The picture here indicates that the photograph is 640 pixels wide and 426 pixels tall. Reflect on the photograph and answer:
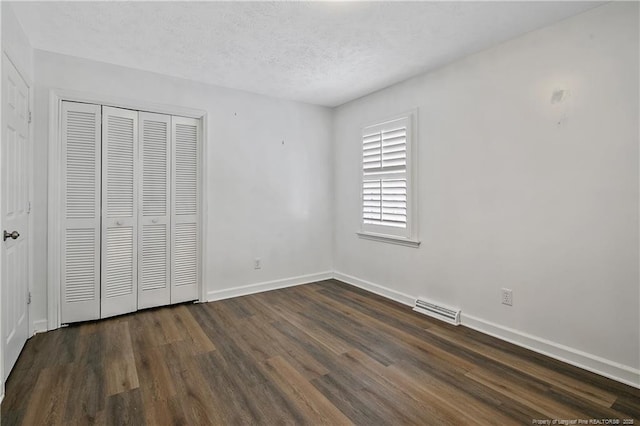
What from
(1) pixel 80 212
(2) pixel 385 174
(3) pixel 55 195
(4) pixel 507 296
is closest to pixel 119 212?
(1) pixel 80 212

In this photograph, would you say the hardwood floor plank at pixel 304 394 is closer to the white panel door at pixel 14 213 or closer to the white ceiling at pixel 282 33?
the white panel door at pixel 14 213

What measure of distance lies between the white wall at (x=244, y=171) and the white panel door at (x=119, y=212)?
0.34 m

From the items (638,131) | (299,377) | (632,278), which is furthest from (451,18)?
(299,377)

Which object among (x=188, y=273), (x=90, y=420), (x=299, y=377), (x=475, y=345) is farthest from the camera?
(x=188, y=273)

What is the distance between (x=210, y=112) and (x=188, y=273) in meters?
1.83

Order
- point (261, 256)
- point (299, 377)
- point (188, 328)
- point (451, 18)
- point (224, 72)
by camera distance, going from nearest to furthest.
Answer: point (299, 377), point (451, 18), point (188, 328), point (224, 72), point (261, 256)

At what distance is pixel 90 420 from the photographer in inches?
69.4

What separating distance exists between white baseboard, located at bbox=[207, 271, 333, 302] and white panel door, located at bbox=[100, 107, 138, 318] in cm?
83

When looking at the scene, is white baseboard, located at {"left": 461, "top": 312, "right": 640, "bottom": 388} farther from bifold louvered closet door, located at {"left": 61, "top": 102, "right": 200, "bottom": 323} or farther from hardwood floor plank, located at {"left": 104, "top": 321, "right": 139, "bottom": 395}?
bifold louvered closet door, located at {"left": 61, "top": 102, "right": 200, "bottom": 323}

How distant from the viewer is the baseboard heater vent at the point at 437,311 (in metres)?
3.07

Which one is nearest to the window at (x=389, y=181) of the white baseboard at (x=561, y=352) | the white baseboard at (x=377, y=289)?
the white baseboard at (x=377, y=289)

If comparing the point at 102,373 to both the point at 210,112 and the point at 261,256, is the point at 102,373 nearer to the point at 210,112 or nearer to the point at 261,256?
the point at 261,256

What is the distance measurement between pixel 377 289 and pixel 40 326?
132 inches

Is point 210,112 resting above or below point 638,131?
above
